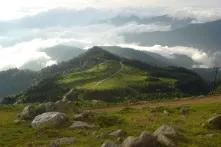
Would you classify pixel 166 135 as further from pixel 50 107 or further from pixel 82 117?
pixel 50 107

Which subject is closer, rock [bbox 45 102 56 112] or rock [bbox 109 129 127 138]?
rock [bbox 109 129 127 138]

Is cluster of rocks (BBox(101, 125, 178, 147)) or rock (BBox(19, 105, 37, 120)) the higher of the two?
rock (BBox(19, 105, 37, 120))

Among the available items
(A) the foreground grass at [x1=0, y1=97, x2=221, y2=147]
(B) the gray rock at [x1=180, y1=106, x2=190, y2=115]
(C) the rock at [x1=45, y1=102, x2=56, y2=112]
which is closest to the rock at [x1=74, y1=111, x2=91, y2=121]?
(A) the foreground grass at [x1=0, y1=97, x2=221, y2=147]

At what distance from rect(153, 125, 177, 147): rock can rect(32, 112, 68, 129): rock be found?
14.5m

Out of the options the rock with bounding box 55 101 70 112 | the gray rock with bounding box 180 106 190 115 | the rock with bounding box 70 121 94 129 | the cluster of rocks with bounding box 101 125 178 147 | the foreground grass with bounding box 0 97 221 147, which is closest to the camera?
the cluster of rocks with bounding box 101 125 178 147

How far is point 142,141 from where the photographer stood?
123ft

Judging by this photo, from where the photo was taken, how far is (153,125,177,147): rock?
3881 cm

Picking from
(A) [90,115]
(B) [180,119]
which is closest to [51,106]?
(A) [90,115]

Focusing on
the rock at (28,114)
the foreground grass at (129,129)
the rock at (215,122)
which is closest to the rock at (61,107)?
the foreground grass at (129,129)

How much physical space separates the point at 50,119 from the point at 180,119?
1549 cm

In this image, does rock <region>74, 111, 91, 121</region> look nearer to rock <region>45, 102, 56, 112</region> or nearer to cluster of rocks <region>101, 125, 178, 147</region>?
rock <region>45, 102, 56, 112</region>

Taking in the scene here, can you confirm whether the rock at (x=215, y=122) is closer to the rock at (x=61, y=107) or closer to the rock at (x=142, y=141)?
the rock at (x=142, y=141)

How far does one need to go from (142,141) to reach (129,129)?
12364mm

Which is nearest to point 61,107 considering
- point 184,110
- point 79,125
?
point 79,125
